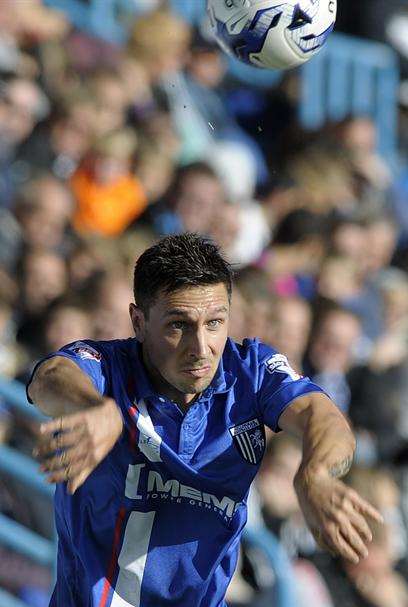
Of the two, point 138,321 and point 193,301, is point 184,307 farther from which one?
point 138,321

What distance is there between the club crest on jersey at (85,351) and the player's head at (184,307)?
0.19 meters

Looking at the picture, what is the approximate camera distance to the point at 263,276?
9156 mm

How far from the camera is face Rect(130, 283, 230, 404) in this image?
4434 mm

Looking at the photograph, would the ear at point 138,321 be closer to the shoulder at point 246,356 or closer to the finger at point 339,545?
the shoulder at point 246,356

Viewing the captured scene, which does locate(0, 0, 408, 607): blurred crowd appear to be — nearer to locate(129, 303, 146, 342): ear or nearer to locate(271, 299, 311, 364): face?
locate(271, 299, 311, 364): face

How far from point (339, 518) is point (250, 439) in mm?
950

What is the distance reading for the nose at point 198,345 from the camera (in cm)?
441

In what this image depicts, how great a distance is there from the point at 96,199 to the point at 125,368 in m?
4.45

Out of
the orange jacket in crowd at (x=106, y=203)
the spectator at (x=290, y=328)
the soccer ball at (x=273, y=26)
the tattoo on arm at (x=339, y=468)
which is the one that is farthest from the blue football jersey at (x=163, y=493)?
the orange jacket in crowd at (x=106, y=203)

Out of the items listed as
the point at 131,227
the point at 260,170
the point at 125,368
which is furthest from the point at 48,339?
the point at 125,368

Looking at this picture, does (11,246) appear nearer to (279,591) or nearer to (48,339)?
(48,339)

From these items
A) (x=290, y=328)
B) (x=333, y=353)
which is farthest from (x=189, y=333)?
(x=333, y=353)

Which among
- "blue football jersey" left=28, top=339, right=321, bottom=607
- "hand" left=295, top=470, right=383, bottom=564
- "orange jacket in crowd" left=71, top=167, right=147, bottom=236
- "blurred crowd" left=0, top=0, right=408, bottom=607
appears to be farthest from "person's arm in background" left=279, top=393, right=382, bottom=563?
"orange jacket in crowd" left=71, top=167, right=147, bottom=236

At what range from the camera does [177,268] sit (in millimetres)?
4527
